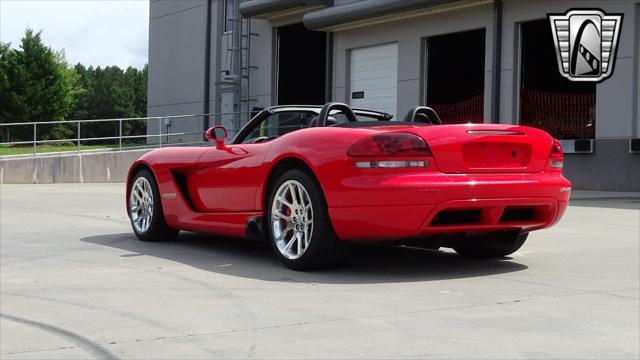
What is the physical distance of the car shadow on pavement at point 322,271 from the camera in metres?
5.64

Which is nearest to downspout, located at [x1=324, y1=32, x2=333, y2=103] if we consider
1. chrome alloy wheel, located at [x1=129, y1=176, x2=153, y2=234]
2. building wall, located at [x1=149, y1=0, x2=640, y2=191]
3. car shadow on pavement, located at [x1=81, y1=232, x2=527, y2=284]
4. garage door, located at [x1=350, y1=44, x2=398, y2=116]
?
building wall, located at [x1=149, y1=0, x2=640, y2=191]

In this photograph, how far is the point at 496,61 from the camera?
64.4 ft

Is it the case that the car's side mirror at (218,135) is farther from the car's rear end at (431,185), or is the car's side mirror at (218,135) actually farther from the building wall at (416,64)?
the building wall at (416,64)

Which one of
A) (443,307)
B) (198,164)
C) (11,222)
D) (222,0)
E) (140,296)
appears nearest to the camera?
(443,307)

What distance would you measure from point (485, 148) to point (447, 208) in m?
0.56

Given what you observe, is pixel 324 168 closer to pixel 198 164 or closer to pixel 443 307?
pixel 443 307

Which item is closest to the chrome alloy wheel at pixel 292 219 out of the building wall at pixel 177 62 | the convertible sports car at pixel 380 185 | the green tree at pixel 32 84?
the convertible sports car at pixel 380 185

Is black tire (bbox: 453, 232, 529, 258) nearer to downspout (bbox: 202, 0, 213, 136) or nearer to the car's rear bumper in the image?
the car's rear bumper

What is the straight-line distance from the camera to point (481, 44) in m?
20.7

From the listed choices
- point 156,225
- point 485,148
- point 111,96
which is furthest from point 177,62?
point 111,96

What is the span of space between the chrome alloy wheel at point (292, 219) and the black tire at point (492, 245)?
1237 millimetres

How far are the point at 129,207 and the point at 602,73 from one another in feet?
41.5

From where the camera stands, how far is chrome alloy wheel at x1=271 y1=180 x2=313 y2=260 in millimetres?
5695

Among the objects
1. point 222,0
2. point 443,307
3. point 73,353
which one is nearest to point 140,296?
point 73,353
